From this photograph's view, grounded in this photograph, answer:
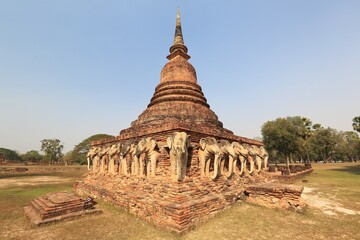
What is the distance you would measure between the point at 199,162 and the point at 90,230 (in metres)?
4.06

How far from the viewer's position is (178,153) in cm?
620

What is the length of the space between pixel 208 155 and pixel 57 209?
5394mm

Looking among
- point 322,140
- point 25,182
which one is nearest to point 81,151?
point 25,182

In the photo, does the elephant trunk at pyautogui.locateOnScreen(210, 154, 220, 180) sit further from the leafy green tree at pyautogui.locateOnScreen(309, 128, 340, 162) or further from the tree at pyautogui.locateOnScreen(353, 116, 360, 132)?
the leafy green tree at pyautogui.locateOnScreen(309, 128, 340, 162)

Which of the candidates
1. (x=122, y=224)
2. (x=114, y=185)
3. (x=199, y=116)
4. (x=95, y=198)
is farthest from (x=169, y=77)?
(x=122, y=224)

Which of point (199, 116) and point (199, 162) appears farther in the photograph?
point (199, 116)

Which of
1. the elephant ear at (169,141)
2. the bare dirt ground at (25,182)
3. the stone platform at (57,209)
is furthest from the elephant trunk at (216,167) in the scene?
the bare dirt ground at (25,182)

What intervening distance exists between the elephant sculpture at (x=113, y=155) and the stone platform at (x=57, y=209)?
264 cm

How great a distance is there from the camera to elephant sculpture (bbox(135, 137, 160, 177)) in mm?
7020

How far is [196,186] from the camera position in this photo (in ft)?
21.4

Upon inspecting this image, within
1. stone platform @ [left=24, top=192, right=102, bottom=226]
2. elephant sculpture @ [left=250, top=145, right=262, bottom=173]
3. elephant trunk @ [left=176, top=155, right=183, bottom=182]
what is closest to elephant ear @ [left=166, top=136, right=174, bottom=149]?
elephant trunk @ [left=176, top=155, right=183, bottom=182]

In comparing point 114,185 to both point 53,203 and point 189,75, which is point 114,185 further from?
point 189,75

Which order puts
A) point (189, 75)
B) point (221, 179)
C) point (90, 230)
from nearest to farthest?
1. point (90, 230)
2. point (221, 179)
3. point (189, 75)

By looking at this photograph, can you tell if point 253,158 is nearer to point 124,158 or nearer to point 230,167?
point 230,167
